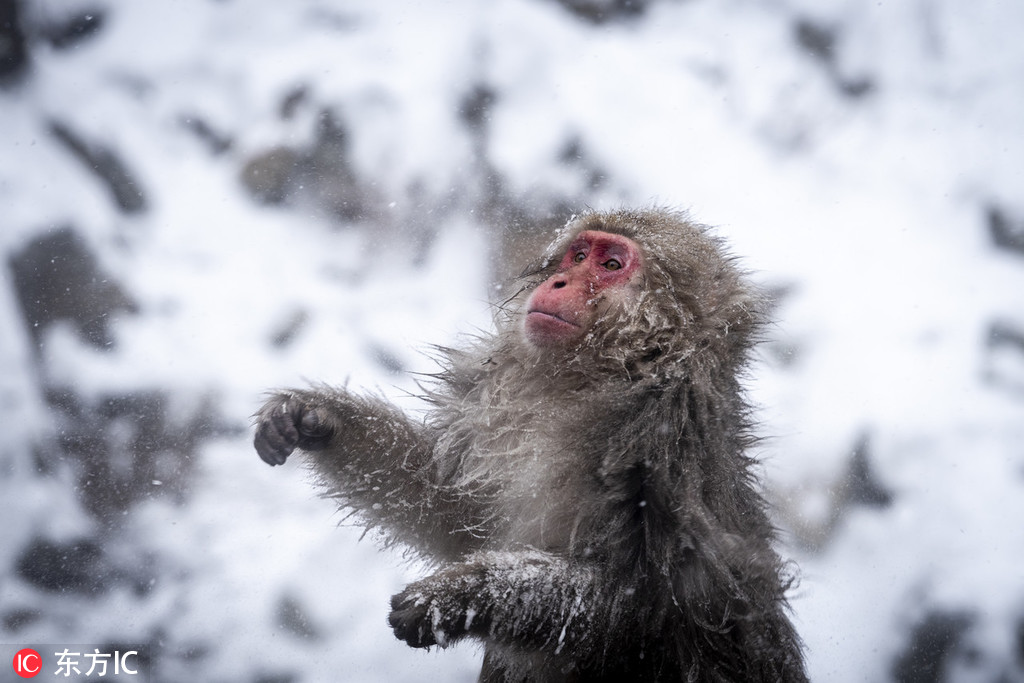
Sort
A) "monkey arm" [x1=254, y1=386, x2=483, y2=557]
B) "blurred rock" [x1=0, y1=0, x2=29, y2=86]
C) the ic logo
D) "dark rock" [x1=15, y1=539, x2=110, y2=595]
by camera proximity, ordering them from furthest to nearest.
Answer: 1. "dark rock" [x1=15, y1=539, x2=110, y2=595]
2. "blurred rock" [x1=0, y1=0, x2=29, y2=86]
3. the ic logo
4. "monkey arm" [x1=254, y1=386, x2=483, y2=557]

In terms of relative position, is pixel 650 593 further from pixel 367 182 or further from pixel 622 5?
pixel 622 5

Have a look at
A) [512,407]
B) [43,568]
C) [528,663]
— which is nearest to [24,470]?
[43,568]

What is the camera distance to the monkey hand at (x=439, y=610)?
4.99 feet

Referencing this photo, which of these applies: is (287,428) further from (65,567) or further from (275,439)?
(65,567)

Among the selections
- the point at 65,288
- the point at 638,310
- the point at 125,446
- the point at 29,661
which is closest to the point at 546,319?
the point at 638,310

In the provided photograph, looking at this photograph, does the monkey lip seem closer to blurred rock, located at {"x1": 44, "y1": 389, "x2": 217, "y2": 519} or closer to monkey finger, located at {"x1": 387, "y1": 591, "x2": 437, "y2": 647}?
monkey finger, located at {"x1": 387, "y1": 591, "x2": 437, "y2": 647}

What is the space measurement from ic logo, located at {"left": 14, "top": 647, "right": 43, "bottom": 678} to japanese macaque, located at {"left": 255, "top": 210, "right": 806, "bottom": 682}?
2.03 meters

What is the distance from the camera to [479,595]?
5.30 ft

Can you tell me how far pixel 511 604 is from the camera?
1673 mm

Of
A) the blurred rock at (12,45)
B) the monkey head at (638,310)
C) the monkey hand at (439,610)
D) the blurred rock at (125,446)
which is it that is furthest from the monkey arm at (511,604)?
the blurred rock at (12,45)

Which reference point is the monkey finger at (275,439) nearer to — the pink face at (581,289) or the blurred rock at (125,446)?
the pink face at (581,289)

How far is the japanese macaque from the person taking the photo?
6.06 ft

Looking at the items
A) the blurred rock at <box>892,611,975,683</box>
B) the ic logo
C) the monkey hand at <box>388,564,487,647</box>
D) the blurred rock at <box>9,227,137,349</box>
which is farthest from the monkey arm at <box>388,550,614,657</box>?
the blurred rock at <box>892,611,975,683</box>

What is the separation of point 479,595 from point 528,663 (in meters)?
0.45
